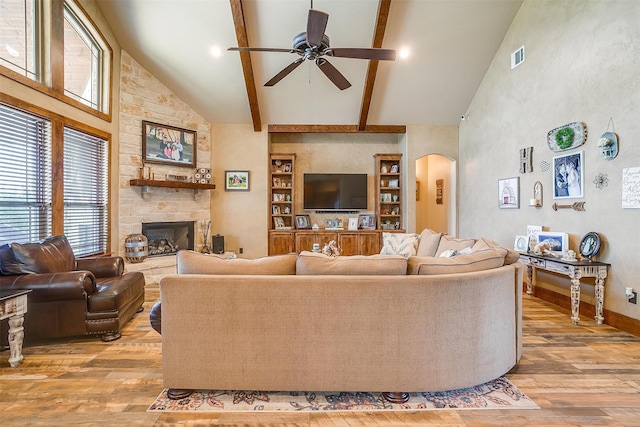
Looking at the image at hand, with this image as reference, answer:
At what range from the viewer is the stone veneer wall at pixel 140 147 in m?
4.89

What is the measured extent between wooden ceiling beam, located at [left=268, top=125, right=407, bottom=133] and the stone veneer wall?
1.65 m

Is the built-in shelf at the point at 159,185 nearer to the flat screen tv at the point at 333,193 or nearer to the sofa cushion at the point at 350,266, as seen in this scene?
the flat screen tv at the point at 333,193

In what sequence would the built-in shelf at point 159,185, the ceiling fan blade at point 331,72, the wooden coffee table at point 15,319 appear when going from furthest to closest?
the built-in shelf at point 159,185 → the ceiling fan blade at point 331,72 → the wooden coffee table at point 15,319

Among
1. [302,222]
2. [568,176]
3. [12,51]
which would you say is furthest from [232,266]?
[302,222]

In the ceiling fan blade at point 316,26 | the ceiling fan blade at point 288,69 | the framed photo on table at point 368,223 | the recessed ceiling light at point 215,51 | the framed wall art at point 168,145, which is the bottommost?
the framed photo on table at point 368,223

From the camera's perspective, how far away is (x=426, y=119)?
243 inches

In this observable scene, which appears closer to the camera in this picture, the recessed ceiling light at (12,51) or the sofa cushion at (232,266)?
the sofa cushion at (232,266)

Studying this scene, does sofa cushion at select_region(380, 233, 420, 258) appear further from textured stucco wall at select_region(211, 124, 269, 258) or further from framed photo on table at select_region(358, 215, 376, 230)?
textured stucco wall at select_region(211, 124, 269, 258)

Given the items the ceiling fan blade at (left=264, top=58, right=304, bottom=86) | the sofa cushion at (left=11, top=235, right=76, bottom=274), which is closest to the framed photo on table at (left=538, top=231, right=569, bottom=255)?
the ceiling fan blade at (left=264, top=58, right=304, bottom=86)

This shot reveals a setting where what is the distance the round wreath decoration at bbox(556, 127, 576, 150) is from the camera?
356 cm

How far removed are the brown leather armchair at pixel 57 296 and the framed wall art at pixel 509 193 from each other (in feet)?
17.2

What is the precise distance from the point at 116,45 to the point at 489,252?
19.8ft

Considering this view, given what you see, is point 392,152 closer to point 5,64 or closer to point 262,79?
A: point 262,79

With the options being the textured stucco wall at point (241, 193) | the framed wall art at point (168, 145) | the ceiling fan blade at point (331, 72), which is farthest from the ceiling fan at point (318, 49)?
the textured stucco wall at point (241, 193)
